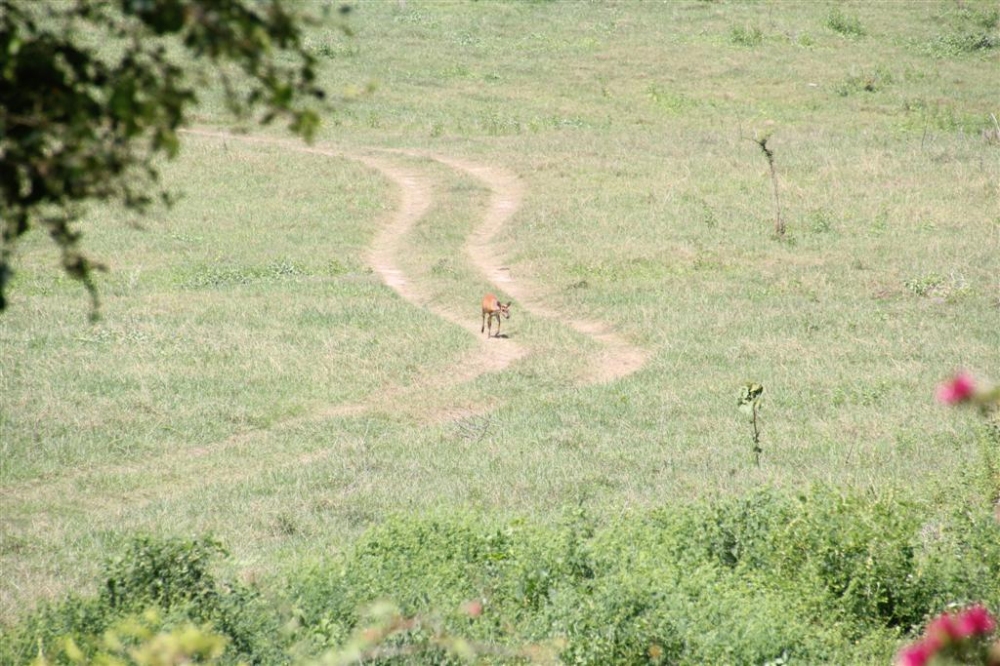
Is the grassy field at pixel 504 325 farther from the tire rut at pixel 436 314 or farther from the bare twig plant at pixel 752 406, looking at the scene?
the bare twig plant at pixel 752 406

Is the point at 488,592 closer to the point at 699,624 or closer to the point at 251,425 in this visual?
the point at 699,624

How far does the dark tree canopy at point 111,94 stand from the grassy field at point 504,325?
195mm

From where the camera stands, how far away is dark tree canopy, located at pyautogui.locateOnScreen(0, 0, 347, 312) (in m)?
3.10

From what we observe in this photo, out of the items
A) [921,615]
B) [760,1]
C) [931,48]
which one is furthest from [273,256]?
[760,1]

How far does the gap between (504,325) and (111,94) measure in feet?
50.5

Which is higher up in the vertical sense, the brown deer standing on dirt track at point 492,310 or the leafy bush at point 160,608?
the leafy bush at point 160,608

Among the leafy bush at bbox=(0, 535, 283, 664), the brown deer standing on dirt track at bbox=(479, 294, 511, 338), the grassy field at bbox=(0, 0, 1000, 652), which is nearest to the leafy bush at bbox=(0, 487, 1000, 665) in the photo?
the leafy bush at bbox=(0, 535, 283, 664)

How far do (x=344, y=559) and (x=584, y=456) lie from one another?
13.9ft

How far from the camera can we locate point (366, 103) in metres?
38.0

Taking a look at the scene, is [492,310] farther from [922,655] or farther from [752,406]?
Answer: [922,655]

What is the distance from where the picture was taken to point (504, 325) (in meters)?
18.5

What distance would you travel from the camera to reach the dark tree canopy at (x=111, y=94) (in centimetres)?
310

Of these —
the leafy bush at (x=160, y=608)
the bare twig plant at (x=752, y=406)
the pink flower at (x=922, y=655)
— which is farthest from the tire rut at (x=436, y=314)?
the pink flower at (x=922, y=655)

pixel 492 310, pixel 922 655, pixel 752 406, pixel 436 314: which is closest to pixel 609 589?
pixel 922 655
